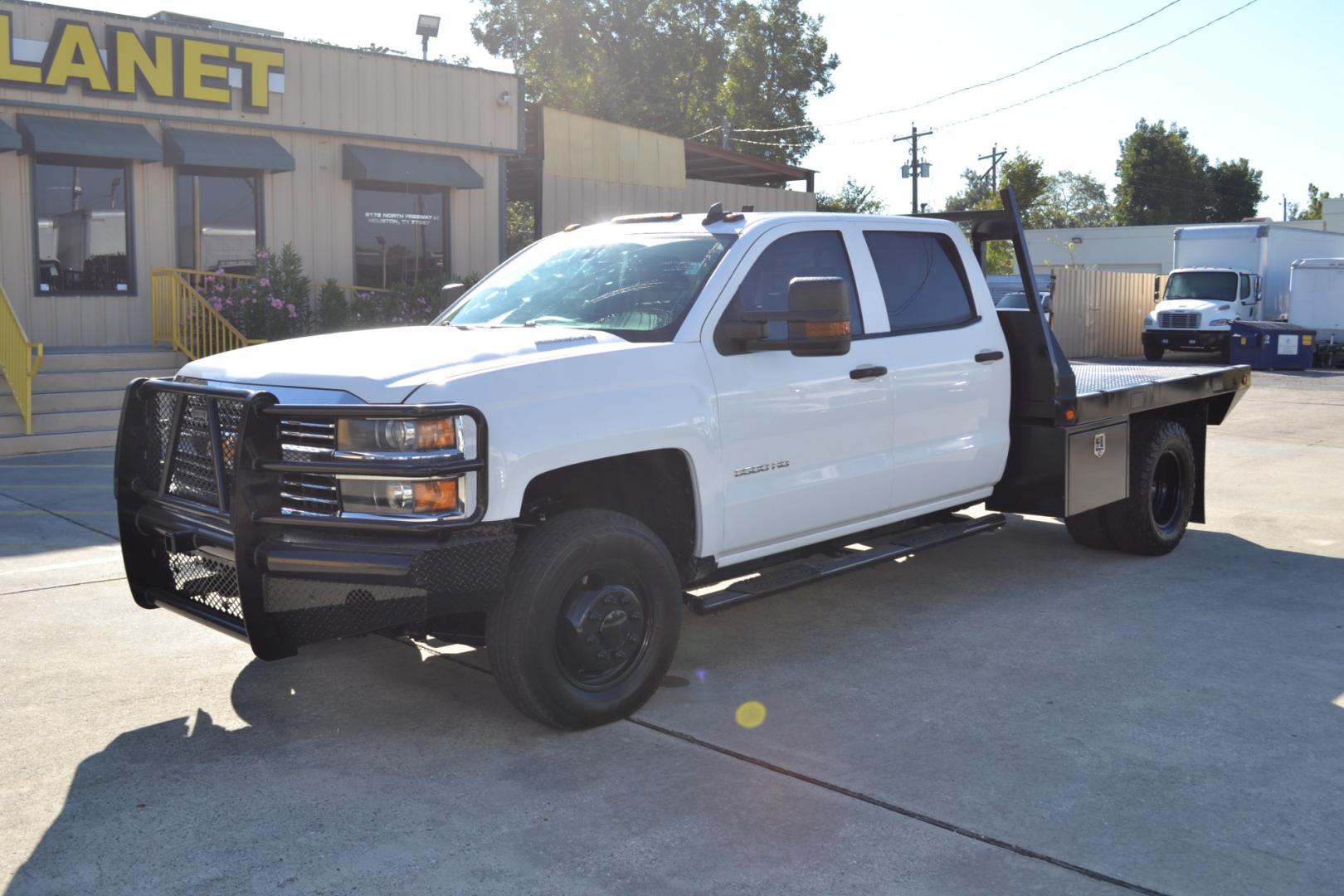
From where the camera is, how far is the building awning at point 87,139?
15125 millimetres

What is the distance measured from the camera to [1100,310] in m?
32.5

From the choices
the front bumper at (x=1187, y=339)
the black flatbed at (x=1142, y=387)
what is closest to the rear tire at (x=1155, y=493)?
the black flatbed at (x=1142, y=387)

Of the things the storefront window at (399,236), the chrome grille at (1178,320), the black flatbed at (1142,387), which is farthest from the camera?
the chrome grille at (1178,320)

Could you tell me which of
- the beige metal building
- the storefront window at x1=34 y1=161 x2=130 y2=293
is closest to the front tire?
the storefront window at x1=34 y1=161 x2=130 y2=293

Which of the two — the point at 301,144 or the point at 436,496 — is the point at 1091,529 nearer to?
the point at 436,496

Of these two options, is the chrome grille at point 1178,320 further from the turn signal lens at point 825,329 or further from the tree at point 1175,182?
the tree at point 1175,182

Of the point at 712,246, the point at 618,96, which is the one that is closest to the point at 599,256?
the point at 712,246

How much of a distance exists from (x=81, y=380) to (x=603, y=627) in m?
11.9

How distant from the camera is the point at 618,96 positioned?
51.7 meters

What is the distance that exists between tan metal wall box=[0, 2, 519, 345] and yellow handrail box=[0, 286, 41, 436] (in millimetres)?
1972

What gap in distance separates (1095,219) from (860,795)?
401 feet

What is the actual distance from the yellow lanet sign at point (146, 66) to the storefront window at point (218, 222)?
1.07 metres

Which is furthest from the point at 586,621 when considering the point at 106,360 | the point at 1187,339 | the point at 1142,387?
the point at 1187,339

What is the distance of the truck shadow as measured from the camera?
3.60 m
